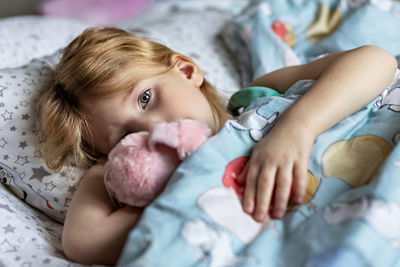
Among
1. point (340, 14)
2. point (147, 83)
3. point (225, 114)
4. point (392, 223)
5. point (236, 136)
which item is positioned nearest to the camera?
point (392, 223)

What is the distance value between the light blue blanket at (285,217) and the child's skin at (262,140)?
30 mm

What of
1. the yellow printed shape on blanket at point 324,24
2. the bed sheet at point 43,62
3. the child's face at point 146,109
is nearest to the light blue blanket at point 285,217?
the child's face at point 146,109

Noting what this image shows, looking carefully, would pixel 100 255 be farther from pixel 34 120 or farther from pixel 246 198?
pixel 34 120

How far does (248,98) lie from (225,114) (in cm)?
7

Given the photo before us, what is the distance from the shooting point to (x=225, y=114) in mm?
951

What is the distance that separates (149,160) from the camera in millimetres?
684

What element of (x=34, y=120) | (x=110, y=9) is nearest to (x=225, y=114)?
(x=34, y=120)

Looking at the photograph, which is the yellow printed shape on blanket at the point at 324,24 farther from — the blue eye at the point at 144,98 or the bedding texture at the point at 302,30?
the blue eye at the point at 144,98

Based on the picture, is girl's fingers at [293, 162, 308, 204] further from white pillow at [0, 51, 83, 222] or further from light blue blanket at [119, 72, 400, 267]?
white pillow at [0, 51, 83, 222]

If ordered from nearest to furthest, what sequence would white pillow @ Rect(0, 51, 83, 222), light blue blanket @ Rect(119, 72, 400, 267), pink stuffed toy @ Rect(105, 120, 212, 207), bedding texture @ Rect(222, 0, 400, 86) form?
light blue blanket @ Rect(119, 72, 400, 267)
pink stuffed toy @ Rect(105, 120, 212, 207)
white pillow @ Rect(0, 51, 83, 222)
bedding texture @ Rect(222, 0, 400, 86)

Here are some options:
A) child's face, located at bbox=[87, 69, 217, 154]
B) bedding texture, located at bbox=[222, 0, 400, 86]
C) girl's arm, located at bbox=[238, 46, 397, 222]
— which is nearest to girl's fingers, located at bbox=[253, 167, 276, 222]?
girl's arm, located at bbox=[238, 46, 397, 222]

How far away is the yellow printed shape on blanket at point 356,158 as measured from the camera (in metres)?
0.69

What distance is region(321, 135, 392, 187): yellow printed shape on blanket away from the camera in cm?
69

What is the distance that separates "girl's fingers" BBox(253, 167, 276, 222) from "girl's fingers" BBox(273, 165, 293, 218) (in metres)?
0.01
